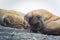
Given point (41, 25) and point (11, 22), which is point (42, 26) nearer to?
point (41, 25)

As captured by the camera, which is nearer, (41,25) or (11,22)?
(41,25)

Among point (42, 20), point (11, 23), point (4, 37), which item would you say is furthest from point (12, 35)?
point (11, 23)

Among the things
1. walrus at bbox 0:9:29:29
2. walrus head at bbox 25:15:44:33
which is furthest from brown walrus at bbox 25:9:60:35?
walrus at bbox 0:9:29:29

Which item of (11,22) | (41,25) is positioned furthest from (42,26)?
(11,22)

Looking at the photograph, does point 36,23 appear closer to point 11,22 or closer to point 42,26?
point 42,26

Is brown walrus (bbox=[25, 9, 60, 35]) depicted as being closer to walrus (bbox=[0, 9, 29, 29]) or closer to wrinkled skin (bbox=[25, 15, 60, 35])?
wrinkled skin (bbox=[25, 15, 60, 35])

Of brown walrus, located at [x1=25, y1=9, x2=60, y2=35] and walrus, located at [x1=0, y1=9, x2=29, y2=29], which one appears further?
walrus, located at [x1=0, y1=9, x2=29, y2=29]

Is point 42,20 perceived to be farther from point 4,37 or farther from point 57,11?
point 57,11

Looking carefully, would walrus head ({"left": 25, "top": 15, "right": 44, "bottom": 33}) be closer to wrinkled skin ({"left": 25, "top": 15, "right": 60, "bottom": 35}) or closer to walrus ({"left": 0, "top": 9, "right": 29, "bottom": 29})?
wrinkled skin ({"left": 25, "top": 15, "right": 60, "bottom": 35})

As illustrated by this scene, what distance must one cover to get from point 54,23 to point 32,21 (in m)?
0.22

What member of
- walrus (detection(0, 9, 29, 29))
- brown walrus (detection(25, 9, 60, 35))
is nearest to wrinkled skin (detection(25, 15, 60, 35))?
brown walrus (detection(25, 9, 60, 35))

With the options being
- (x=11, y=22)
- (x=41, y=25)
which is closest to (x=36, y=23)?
(x=41, y=25)

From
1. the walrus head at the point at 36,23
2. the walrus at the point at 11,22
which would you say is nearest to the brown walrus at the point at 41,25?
the walrus head at the point at 36,23

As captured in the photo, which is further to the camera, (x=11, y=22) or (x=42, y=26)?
(x=11, y=22)
